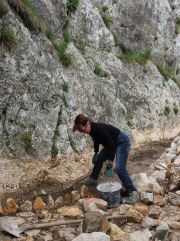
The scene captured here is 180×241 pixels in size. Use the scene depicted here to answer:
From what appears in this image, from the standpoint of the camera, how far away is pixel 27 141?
1007 centimetres

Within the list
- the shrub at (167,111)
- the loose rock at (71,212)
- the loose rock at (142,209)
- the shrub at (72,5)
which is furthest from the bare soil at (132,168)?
the shrub at (72,5)

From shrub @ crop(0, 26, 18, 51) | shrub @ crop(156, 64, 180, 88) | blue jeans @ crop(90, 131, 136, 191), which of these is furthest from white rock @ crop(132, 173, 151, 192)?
shrub @ crop(156, 64, 180, 88)

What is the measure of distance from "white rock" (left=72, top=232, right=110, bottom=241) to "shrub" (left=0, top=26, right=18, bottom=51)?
516cm

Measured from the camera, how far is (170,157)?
14.5 m

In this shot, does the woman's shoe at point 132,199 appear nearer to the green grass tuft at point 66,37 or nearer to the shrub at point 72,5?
the green grass tuft at point 66,37

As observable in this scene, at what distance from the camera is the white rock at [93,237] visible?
7.07 meters

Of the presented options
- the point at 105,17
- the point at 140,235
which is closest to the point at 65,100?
the point at 140,235

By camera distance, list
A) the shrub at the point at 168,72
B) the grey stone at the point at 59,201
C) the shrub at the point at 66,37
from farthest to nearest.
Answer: the shrub at the point at 168,72, the shrub at the point at 66,37, the grey stone at the point at 59,201

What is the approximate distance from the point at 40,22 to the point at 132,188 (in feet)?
18.1

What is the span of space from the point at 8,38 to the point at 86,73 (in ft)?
13.9

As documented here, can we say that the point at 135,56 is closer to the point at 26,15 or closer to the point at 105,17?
the point at 105,17

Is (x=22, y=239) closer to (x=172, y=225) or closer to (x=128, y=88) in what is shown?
(x=172, y=225)

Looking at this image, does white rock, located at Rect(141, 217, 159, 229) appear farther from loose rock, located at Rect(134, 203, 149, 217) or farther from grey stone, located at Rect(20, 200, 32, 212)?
grey stone, located at Rect(20, 200, 32, 212)

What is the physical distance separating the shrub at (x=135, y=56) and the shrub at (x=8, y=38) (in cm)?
824
